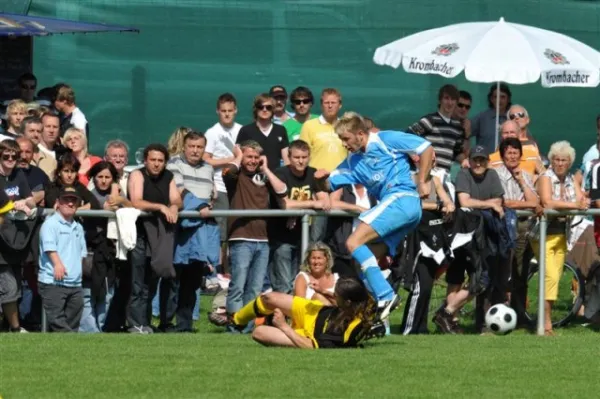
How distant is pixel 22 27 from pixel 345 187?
4.30 m

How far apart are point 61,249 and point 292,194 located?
2.35 m

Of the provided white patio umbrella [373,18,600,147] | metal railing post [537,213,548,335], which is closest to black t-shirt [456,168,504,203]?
metal railing post [537,213,548,335]

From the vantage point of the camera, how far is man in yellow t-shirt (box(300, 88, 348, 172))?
56.1 ft

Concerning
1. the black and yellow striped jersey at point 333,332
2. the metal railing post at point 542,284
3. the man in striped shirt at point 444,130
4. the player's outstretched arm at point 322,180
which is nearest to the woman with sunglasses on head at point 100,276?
the player's outstretched arm at point 322,180

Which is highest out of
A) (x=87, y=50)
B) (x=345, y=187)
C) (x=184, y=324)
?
(x=87, y=50)

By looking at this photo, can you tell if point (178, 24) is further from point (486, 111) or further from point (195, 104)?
point (486, 111)

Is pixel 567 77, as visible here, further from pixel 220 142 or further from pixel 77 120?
pixel 77 120

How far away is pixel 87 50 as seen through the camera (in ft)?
66.2

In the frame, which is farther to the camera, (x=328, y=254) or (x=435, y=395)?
(x=328, y=254)

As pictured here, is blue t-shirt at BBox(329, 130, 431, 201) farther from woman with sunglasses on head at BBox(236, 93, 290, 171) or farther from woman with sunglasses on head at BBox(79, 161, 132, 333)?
woman with sunglasses on head at BBox(236, 93, 290, 171)

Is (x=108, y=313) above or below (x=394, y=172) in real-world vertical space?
below

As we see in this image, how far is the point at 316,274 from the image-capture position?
46.9 feet

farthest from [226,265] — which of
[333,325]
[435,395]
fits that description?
[435,395]

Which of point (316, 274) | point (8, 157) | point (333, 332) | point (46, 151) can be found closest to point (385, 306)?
point (316, 274)
